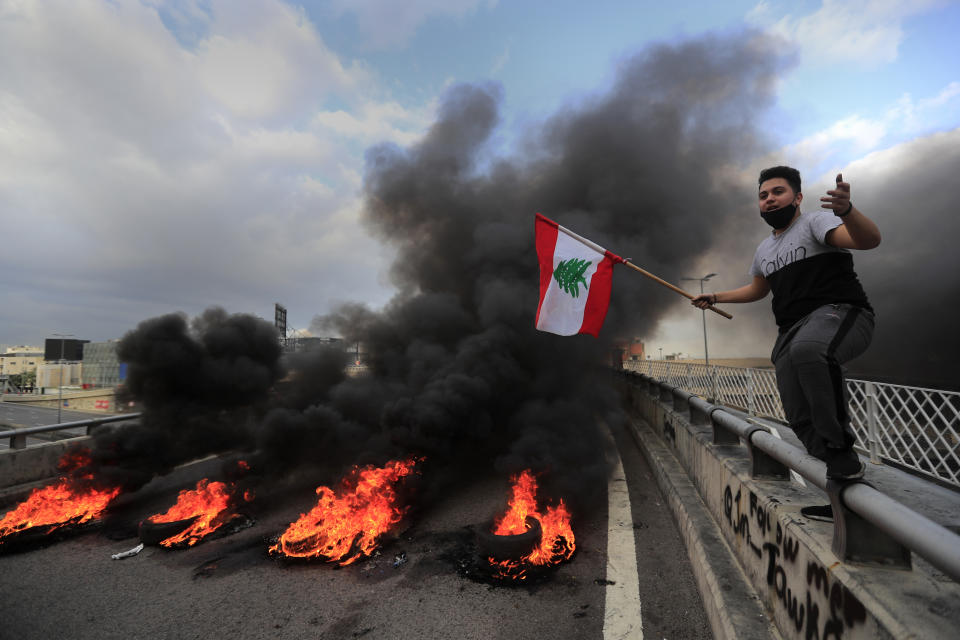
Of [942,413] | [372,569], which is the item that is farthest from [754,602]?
[942,413]

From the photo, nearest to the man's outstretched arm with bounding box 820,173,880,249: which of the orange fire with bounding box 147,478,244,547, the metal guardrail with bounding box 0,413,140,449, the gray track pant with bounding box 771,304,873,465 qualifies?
the gray track pant with bounding box 771,304,873,465

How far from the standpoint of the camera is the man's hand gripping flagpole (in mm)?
3904

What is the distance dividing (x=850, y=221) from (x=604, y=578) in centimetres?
254

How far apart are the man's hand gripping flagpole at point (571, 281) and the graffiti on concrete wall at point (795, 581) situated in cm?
188

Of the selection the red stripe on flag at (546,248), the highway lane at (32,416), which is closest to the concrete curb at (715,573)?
the red stripe on flag at (546,248)

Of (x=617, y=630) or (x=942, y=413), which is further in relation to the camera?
(x=942, y=413)

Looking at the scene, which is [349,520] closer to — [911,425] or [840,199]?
[840,199]

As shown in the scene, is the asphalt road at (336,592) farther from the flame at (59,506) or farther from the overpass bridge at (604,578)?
the flame at (59,506)

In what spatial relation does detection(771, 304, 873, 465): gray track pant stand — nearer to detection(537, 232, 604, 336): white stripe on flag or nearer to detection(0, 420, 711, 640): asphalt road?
detection(0, 420, 711, 640): asphalt road

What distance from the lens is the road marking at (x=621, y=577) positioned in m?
2.31

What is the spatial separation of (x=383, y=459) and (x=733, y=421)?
398 cm

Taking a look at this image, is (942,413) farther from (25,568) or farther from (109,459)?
(109,459)

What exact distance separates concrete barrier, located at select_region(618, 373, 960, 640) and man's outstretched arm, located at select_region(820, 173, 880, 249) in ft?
3.66

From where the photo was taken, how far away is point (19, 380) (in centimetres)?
5859
